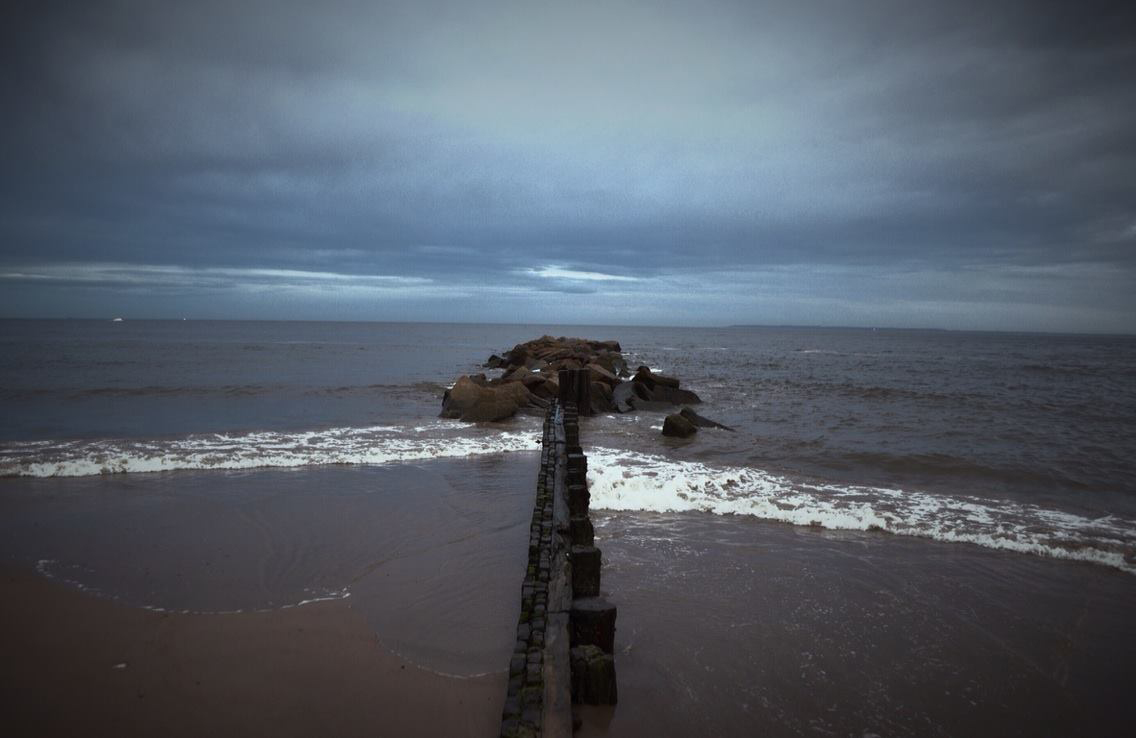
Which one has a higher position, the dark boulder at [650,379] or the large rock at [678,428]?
the dark boulder at [650,379]

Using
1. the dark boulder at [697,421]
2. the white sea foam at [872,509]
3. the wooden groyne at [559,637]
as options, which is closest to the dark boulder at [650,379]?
the dark boulder at [697,421]

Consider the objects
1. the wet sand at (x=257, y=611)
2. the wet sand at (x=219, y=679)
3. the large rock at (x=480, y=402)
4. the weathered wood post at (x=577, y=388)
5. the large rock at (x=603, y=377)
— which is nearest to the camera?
the wet sand at (x=219, y=679)

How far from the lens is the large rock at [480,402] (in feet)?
53.0

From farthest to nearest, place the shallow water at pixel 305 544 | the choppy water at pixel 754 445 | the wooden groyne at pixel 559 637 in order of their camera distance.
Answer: the choppy water at pixel 754 445
the shallow water at pixel 305 544
the wooden groyne at pixel 559 637

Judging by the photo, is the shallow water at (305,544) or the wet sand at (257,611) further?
the shallow water at (305,544)

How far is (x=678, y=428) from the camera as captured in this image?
46.5 feet

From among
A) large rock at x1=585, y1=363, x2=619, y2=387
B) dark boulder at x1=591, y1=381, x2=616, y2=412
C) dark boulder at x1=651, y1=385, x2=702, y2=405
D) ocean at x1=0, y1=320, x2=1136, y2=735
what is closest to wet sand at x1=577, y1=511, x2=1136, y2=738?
ocean at x1=0, y1=320, x2=1136, y2=735

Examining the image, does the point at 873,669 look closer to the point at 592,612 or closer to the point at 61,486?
the point at 592,612

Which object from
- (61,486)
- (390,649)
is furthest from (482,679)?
(61,486)

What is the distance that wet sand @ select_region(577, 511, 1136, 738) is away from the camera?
3982 mm

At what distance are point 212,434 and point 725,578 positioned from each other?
13.0 metres

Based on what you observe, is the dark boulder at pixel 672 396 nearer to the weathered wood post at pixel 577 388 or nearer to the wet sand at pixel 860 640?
the weathered wood post at pixel 577 388

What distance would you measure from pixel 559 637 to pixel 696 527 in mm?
4540

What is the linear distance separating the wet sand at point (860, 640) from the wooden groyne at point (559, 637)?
0.42m
